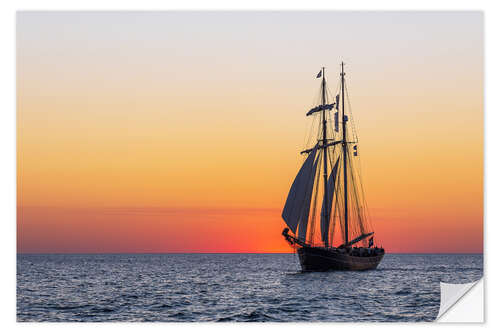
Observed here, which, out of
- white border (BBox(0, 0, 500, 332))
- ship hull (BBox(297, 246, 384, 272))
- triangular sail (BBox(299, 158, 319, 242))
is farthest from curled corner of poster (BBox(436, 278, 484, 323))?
ship hull (BBox(297, 246, 384, 272))

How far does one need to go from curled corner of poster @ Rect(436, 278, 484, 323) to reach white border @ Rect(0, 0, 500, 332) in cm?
12

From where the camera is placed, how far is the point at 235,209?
14430 millimetres

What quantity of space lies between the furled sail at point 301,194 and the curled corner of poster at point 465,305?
8290 mm

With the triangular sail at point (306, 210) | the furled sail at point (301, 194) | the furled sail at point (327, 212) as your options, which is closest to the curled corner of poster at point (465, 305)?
the furled sail at point (301, 194)

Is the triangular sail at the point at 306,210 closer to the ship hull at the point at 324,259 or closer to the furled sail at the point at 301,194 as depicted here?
the furled sail at the point at 301,194

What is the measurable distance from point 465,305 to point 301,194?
37.9ft

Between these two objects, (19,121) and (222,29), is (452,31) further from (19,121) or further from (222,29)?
(19,121)

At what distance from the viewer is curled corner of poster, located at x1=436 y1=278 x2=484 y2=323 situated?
1130 cm

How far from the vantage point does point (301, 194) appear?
2291 centimetres
